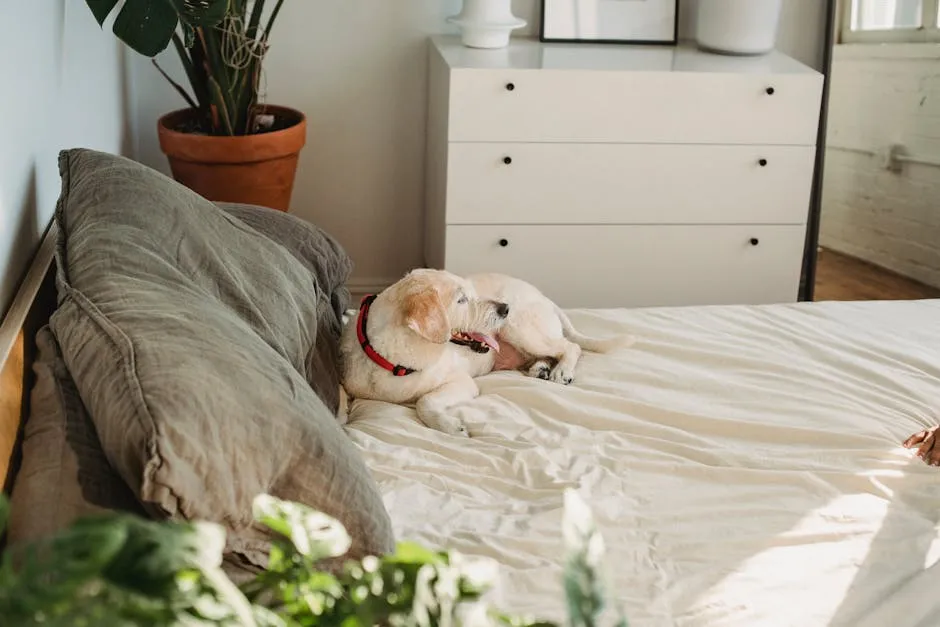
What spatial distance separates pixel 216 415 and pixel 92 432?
161 millimetres

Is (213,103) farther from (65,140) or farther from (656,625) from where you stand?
(656,625)

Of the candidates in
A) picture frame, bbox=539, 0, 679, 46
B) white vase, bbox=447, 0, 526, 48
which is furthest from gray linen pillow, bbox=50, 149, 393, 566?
picture frame, bbox=539, 0, 679, 46

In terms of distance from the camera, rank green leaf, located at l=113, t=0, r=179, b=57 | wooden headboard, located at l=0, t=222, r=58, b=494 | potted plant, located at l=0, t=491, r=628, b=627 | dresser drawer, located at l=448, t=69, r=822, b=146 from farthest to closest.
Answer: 1. dresser drawer, located at l=448, t=69, r=822, b=146
2. green leaf, located at l=113, t=0, r=179, b=57
3. wooden headboard, located at l=0, t=222, r=58, b=494
4. potted plant, located at l=0, t=491, r=628, b=627

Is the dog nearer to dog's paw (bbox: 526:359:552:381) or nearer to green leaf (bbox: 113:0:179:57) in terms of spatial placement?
dog's paw (bbox: 526:359:552:381)

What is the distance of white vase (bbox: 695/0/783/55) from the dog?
1386 millimetres

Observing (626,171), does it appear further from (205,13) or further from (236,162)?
(205,13)

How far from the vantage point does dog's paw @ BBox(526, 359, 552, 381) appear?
2205 mm

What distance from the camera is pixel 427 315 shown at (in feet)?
6.40

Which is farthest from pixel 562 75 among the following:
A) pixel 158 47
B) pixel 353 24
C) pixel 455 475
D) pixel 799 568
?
pixel 799 568

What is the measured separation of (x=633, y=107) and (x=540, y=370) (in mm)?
1100

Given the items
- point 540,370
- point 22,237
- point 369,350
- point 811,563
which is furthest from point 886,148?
point 22,237

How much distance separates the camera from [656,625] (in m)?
1.37

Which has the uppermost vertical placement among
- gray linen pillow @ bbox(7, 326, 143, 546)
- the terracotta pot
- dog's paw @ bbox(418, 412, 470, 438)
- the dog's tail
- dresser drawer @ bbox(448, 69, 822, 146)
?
dresser drawer @ bbox(448, 69, 822, 146)

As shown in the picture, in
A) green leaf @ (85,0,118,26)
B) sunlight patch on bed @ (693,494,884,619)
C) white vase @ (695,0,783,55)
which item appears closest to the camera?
sunlight patch on bed @ (693,494,884,619)
